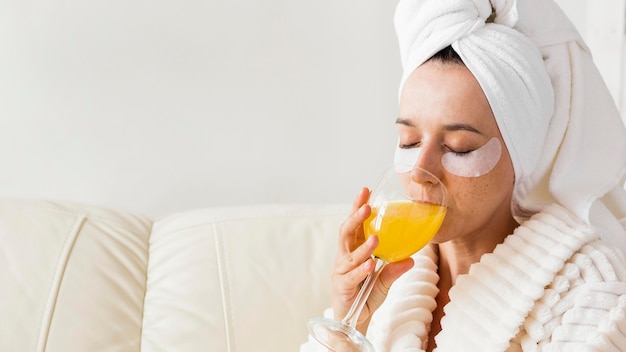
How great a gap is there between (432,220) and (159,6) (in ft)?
3.91

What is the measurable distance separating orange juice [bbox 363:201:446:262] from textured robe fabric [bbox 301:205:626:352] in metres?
0.17

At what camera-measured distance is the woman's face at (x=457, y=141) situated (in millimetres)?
1423

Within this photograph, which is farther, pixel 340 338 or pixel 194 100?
pixel 194 100

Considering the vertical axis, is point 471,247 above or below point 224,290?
above

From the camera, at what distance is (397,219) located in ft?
4.33

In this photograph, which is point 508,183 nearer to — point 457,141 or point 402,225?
point 457,141

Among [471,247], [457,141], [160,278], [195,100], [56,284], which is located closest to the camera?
[457,141]

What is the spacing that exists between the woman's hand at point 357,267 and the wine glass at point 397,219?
1.0 inches

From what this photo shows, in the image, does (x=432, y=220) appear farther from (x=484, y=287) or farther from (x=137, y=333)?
(x=137, y=333)

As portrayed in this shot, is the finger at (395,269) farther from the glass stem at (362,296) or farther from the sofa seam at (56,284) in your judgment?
the sofa seam at (56,284)

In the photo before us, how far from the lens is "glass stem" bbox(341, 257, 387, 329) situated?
1.40m

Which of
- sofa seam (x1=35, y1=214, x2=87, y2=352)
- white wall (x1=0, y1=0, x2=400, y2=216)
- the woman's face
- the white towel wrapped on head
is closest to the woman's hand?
the woman's face

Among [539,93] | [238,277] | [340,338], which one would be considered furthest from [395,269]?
[238,277]

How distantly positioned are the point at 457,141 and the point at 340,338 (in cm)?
37
